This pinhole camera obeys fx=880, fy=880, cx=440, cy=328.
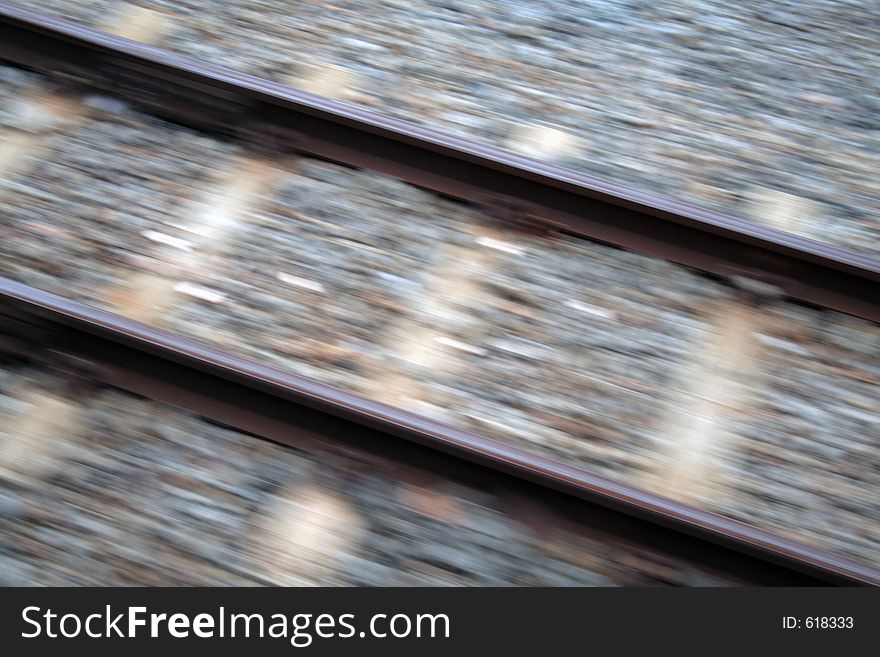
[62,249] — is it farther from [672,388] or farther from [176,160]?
[672,388]

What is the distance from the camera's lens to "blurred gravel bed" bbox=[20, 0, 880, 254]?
2.89 meters

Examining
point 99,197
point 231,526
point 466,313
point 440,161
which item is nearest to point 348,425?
point 231,526

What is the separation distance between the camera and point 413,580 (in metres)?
2.14

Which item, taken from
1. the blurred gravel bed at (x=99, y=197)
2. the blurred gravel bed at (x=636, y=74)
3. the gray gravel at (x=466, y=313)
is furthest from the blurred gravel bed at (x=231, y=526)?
the blurred gravel bed at (x=636, y=74)

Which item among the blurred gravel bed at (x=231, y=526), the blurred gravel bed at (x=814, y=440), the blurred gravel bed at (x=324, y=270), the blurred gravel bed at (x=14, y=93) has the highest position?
the blurred gravel bed at (x=14, y=93)

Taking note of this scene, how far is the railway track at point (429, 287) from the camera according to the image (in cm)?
219

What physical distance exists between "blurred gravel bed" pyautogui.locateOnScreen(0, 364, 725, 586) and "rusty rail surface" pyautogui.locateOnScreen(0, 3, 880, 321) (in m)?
0.97

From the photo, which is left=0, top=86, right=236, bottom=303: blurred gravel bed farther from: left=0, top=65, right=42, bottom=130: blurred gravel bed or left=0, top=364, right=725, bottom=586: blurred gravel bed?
left=0, top=364, right=725, bottom=586: blurred gravel bed

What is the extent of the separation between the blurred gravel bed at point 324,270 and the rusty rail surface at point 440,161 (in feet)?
0.32

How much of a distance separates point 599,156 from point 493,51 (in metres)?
0.61

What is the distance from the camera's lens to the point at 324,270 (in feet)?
8.53

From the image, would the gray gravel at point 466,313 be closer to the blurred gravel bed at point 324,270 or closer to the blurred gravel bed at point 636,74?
the blurred gravel bed at point 324,270

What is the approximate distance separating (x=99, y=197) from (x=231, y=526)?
116 centimetres
